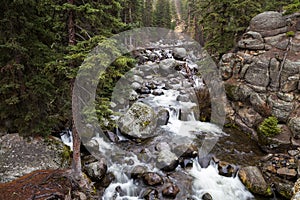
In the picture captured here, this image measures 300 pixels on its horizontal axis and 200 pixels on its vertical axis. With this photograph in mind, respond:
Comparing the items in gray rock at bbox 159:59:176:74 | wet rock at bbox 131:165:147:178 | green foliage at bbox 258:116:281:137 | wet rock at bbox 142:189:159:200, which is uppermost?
gray rock at bbox 159:59:176:74

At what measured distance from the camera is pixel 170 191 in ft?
25.9

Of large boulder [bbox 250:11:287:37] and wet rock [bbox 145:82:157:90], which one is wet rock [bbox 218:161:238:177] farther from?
wet rock [bbox 145:82:157:90]

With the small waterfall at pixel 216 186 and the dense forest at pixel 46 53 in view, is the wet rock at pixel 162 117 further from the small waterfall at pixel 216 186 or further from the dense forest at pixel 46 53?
the dense forest at pixel 46 53

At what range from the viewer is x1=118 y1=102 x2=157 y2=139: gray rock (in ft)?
38.4

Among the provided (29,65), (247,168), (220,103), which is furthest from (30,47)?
(220,103)

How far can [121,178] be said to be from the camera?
28.6ft

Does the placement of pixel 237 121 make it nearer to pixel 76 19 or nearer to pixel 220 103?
pixel 220 103

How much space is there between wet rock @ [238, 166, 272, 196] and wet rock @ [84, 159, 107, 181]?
609cm

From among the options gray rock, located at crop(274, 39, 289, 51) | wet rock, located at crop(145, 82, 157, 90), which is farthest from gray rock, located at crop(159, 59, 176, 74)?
gray rock, located at crop(274, 39, 289, 51)

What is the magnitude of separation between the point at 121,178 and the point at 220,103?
9.02 meters

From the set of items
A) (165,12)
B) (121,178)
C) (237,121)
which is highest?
(165,12)

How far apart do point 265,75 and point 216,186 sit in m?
7.62

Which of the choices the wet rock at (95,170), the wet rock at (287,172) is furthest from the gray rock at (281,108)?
the wet rock at (95,170)

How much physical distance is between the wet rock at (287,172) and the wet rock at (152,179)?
17.1ft
